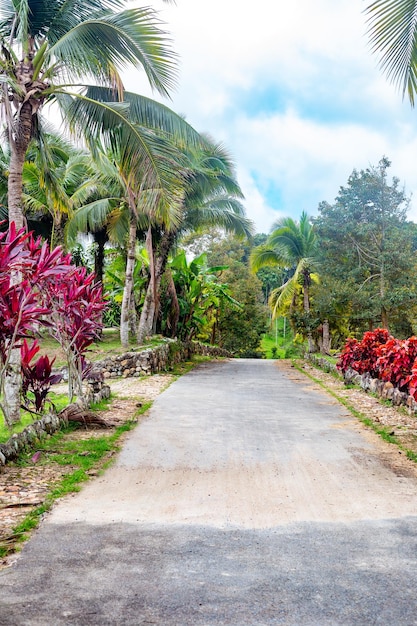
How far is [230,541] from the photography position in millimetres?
3834

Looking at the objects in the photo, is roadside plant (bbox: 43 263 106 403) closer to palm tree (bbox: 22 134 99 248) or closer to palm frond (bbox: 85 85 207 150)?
palm frond (bbox: 85 85 207 150)

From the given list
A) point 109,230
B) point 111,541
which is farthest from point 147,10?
point 109,230

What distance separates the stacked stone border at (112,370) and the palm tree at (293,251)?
5.02 m

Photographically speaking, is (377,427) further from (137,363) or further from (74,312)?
(137,363)

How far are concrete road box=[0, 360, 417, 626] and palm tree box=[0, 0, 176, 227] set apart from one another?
4.06 meters

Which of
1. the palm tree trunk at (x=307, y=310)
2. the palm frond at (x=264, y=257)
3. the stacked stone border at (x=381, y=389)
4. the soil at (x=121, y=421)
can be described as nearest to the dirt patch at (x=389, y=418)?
the soil at (x=121, y=421)

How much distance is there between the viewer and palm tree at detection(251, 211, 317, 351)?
2612 cm

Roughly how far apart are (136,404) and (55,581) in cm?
680

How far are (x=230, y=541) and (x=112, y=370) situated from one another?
12.5m

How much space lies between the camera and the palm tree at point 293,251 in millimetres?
26125

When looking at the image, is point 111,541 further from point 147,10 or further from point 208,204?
point 208,204

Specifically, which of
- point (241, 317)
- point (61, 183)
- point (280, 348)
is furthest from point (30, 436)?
point (280, 348)

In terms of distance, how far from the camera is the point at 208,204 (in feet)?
72.1

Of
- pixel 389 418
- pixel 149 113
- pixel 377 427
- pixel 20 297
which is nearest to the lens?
pixel 20 297
